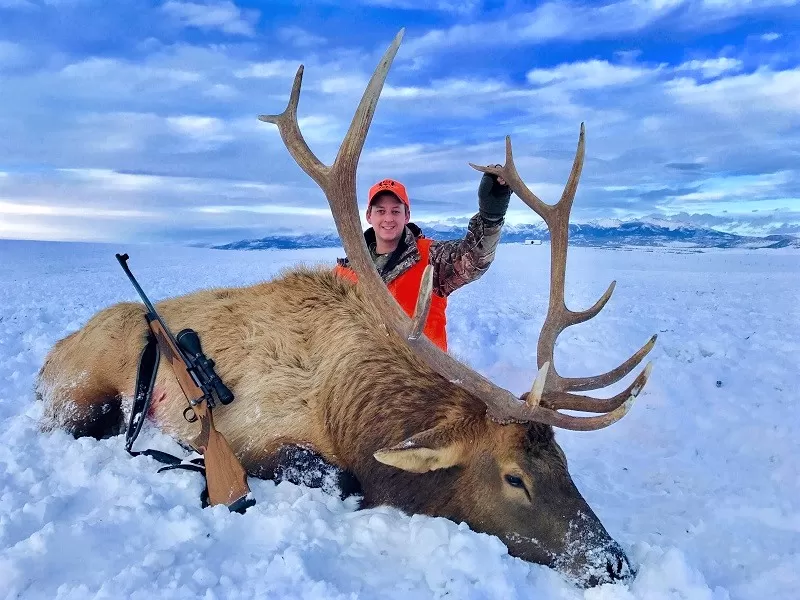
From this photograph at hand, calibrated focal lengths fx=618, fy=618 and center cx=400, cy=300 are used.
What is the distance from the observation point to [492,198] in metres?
5.08

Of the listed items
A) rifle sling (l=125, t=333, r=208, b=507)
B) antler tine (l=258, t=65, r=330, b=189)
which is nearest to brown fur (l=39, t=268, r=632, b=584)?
rifle sling (l=125, t=333, r=208, b=507)

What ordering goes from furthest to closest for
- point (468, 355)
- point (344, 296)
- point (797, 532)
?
point (468, 355)
point (344, 296)
point (797, 532)

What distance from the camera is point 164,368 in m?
4.79

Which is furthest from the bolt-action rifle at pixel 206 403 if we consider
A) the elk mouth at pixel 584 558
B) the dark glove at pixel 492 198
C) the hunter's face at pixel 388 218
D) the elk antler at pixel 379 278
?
the dark glove at pixel 492 198

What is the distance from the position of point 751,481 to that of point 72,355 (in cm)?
556

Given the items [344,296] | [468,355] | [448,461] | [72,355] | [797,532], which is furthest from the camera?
[468,355]

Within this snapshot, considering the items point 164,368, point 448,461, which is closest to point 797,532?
point 448,461

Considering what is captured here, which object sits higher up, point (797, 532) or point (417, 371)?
point (417, 371)

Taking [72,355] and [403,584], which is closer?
[403,584]

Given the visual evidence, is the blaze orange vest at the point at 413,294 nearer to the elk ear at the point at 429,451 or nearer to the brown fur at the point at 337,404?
the brown fur at the point at 337,404

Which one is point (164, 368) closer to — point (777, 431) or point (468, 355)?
point (468, 355)

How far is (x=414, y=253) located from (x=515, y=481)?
2.74 m

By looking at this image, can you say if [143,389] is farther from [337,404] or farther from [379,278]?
[379,278]

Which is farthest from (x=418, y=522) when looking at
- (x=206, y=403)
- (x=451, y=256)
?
(x=451, y=256)
